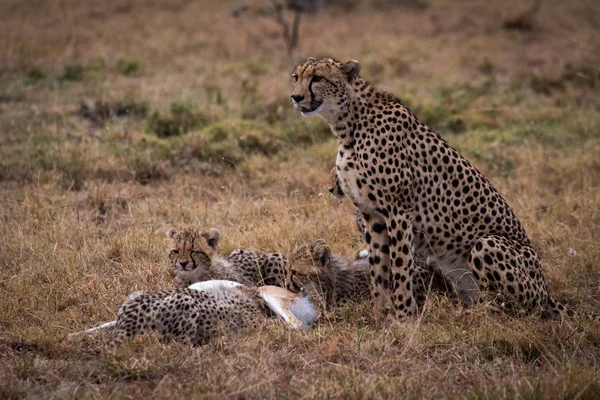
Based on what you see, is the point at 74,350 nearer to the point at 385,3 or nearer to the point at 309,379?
the point at 309,379

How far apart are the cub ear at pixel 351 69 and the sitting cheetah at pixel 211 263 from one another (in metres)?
1.23

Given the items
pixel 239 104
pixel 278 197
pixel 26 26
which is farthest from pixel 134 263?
pixel 26 26

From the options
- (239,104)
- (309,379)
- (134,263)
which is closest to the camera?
(309,379)

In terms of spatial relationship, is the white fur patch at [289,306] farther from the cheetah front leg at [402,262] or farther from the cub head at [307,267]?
the cheetah front leg at [402,262]

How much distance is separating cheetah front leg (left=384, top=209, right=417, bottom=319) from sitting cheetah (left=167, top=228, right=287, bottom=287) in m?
0.80

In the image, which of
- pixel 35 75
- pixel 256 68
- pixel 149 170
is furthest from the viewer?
pixel 256 68

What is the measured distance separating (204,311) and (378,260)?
1.06 meters

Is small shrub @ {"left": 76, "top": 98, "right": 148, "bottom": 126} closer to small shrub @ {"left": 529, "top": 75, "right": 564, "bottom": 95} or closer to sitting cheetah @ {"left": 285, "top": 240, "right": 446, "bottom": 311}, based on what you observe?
sitting cheetah @ {"left": 285, "top": 240, "right": 446, "bottom": 311}

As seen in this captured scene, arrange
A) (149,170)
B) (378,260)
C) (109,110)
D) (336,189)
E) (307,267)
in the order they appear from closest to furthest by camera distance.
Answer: (378,260) < (307,267) < (336,189) < (149,170) < (109,110)

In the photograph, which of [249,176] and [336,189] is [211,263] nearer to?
[336,189]

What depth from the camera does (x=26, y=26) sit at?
479 inches

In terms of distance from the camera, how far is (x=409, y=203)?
4.53 metres

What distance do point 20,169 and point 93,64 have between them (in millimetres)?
3643

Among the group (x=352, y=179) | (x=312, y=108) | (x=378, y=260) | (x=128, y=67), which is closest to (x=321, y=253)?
(x=378, y=260)
